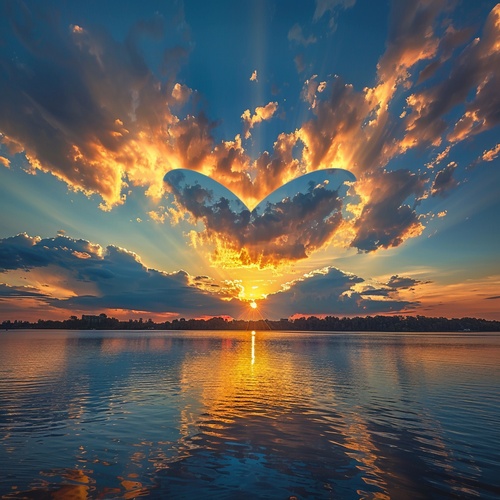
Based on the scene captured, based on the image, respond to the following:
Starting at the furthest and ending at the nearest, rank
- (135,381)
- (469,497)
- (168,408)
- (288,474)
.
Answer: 1. (135,381)
2. (168,408)
3. (288,474)
4. (469,497)

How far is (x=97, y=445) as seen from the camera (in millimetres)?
20219

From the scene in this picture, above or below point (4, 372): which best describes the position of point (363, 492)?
below

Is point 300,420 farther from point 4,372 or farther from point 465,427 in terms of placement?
point 4,372

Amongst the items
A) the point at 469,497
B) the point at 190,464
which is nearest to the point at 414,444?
the point at 469,497

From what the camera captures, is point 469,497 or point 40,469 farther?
point 40,469

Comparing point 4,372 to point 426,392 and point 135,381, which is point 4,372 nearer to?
point 135,381

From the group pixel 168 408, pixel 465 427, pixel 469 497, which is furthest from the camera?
pixel 168 408

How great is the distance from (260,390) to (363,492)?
2706 cm

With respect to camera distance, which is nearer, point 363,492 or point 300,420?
point 363,492

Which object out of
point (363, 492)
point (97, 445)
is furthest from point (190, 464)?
point (363, 492)

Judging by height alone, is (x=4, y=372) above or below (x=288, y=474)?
above

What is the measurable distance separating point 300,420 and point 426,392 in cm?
2249

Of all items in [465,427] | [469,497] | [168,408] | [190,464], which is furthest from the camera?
[168,408]

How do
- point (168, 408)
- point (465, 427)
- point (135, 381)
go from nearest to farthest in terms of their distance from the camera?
point (465, 427) < point (168, 408) < point (135, 381)
